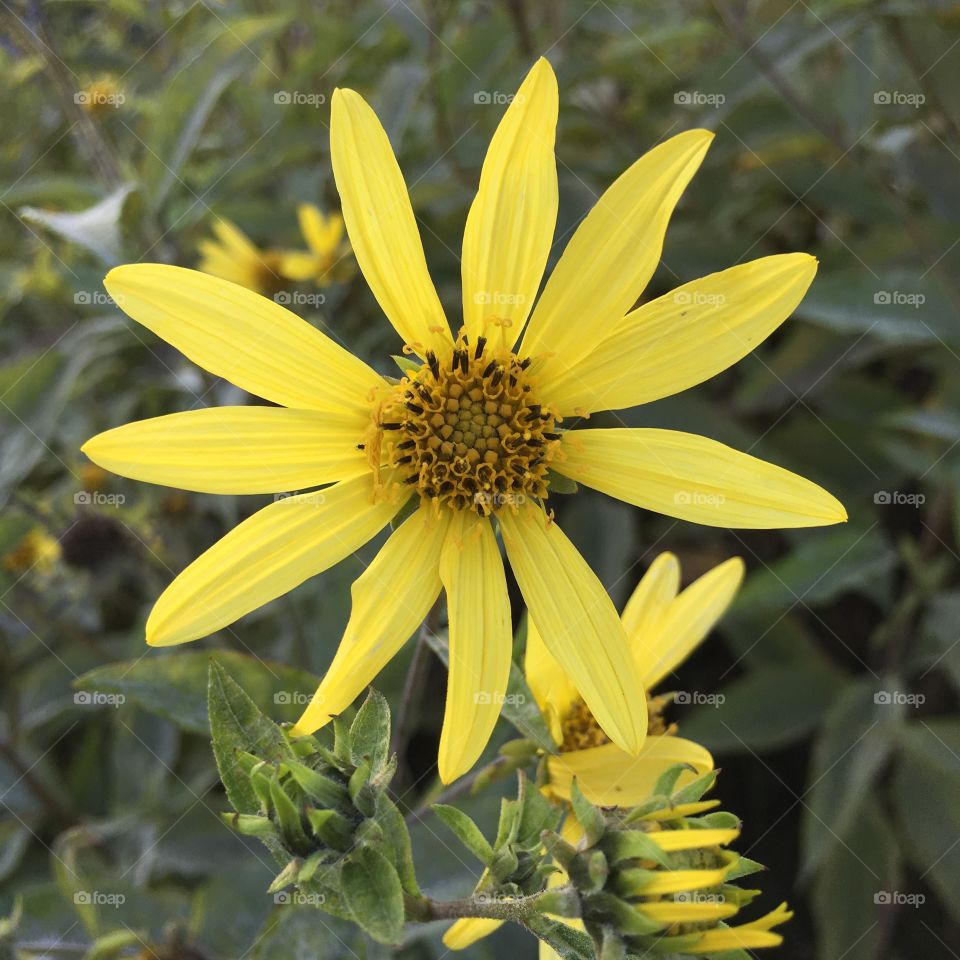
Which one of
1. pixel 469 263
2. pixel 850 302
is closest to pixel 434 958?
pixel 469 263

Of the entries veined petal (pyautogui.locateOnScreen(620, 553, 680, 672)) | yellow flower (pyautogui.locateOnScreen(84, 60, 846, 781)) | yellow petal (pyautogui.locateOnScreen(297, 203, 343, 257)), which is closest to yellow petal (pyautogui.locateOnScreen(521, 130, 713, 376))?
yellow flower (pyautogui.locateOnScreen(84, 60, 846, 781))

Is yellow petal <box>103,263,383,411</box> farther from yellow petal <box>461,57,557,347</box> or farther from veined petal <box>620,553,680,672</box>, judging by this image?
veined petal <box>620,553,680,672</box>

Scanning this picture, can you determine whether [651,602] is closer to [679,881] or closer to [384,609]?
[384,609]

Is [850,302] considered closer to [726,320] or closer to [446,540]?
[726,320]

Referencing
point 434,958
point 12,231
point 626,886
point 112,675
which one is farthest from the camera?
point 12,231

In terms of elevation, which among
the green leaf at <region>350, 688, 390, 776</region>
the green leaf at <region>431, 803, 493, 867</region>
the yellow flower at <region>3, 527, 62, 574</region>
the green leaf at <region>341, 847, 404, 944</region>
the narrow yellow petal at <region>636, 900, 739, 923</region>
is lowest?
the green leaf at <region>341, 847, 404, 944</region>

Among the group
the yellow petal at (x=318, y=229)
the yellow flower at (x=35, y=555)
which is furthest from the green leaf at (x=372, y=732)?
the yellow petal at (x=318, y=229)
